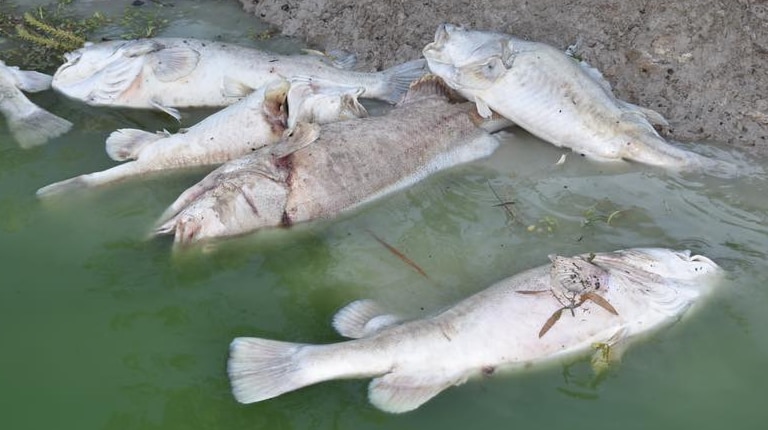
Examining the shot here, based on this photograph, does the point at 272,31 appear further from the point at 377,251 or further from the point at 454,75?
the point at 377,251

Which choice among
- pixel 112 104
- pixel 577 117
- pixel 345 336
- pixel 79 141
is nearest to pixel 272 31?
pixel 112 104

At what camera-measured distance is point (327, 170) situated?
15.5 ft

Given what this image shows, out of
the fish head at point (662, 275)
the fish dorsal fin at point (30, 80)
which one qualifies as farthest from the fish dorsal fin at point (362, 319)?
the fish dorsal fin at point (30, 80)

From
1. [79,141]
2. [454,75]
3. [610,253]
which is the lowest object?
[79,141]

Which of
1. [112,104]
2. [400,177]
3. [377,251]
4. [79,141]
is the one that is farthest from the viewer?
[112,104]

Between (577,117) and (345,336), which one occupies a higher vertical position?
(577,117)

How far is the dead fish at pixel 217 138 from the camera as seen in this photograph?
5.11 m

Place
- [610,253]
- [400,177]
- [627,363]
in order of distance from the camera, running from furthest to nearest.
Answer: [400,177] < [610,253] < [627,363]

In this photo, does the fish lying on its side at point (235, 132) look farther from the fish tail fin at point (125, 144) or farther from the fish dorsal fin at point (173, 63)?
the fish dorsal fin at point (173, 63)

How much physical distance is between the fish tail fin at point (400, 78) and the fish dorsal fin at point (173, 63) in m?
1.46

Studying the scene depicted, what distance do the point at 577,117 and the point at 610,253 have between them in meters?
1.32

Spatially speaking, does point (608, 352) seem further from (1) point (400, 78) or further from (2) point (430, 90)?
(1) point (400, 78)

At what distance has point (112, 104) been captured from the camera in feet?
19.2

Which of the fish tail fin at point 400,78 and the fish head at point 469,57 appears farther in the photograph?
the fish tail fin at point 400,78
